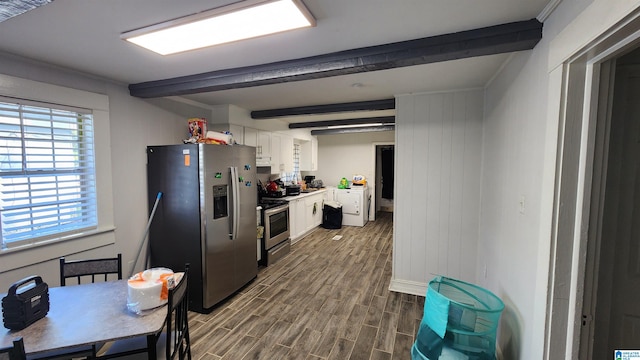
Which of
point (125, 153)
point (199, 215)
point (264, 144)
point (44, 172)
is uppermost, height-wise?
point (264, 144)

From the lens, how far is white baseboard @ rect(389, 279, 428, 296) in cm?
307

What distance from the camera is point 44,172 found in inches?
84.8

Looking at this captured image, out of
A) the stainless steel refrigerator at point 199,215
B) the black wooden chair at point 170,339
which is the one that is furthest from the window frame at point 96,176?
the black wooden chair at point 170,339

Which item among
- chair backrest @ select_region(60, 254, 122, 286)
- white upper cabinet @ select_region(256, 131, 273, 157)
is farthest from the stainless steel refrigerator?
white upper cabinet @ select_region(256, 131, 273, 157)

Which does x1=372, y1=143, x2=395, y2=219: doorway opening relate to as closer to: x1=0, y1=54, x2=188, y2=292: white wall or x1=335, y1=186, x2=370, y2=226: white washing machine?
x1=335, y1=186, x2=370, y2=226: white washing machine

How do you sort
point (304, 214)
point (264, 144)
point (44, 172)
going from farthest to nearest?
point (304, 214) → point (264, 144) → point (44, 172)

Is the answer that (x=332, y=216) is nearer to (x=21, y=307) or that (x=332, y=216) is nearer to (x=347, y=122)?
(x=347, y=122)

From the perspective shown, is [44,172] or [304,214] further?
[304,214]

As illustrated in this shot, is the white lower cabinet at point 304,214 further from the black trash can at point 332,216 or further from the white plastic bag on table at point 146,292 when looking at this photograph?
the white plastic bag on table at point 146,292

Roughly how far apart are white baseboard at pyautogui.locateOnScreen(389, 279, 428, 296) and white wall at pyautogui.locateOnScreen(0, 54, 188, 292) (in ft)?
9.46

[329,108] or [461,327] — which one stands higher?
[329,108]

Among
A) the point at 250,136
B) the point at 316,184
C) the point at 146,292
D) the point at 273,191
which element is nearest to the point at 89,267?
the point at 146,292

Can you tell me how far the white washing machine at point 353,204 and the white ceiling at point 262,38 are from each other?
11.9 feet

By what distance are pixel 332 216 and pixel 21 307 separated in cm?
509
